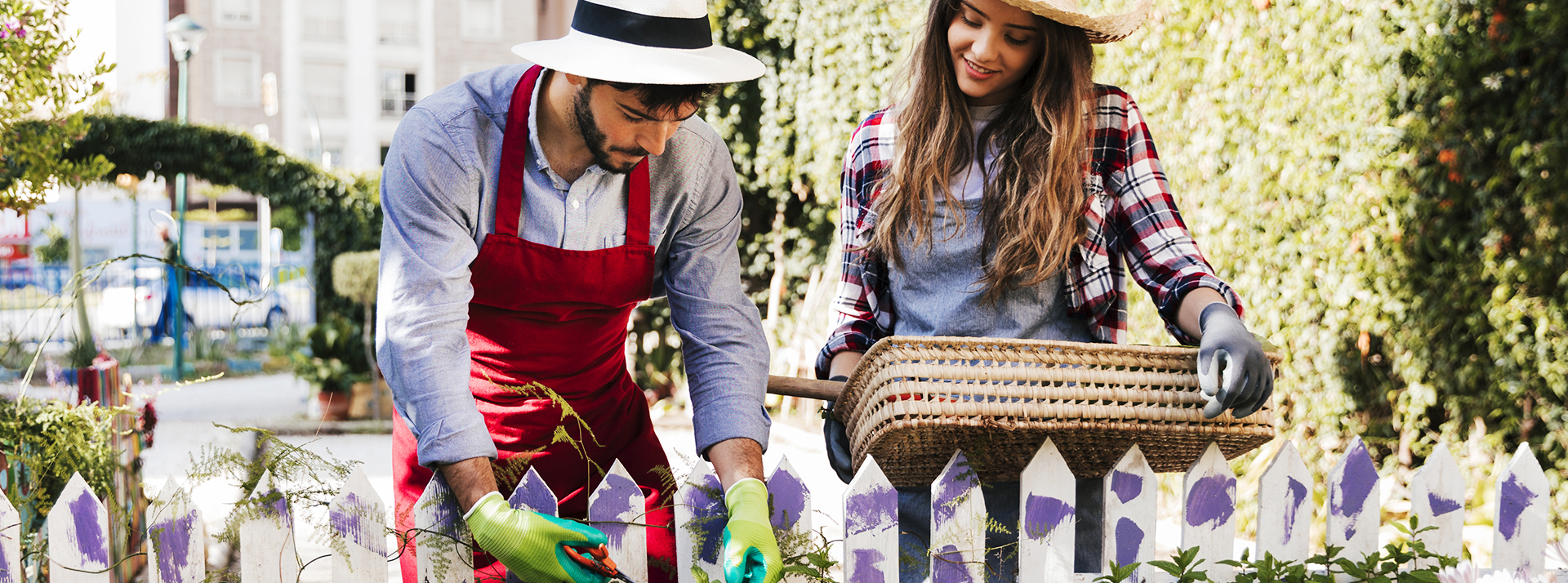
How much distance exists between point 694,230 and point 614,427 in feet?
1.37

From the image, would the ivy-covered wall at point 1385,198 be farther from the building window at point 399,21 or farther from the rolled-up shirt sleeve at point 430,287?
the building window at point 399,21

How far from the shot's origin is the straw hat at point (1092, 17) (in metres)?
1.56

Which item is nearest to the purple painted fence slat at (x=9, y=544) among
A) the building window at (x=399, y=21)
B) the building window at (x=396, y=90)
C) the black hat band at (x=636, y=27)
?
the black hat band at (x=636, y=27)

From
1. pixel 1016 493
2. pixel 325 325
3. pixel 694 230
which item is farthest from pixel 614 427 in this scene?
pixel 325 325

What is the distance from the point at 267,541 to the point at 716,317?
764 millimetres

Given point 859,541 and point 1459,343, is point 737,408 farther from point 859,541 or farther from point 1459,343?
point 1459,343

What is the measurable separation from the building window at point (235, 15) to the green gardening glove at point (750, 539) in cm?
2891

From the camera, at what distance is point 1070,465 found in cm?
166

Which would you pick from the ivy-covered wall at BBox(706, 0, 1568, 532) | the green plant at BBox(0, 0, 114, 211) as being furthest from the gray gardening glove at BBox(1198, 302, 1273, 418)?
the green plant at BBox(0, 0, 114, 211)

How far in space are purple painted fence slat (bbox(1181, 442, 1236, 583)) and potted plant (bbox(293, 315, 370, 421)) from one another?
22.6 ft

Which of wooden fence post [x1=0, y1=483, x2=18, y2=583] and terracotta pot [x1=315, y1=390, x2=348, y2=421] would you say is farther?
terracotta pot [x1=315, y1=390, x2=348, y2=421]

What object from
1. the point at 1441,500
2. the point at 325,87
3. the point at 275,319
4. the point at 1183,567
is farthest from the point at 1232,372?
the point at 325,87

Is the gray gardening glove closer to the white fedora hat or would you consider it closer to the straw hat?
the straw hat

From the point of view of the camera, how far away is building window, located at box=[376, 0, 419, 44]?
87.0 ft
